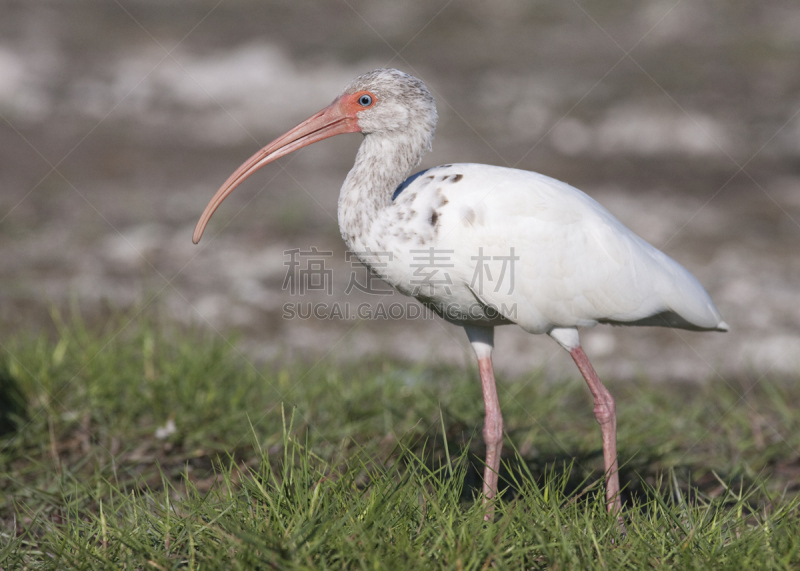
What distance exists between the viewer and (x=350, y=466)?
305cm

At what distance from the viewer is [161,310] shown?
636 cm

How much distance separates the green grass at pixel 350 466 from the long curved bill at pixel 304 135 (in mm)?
1245

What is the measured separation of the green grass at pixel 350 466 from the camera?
274cm

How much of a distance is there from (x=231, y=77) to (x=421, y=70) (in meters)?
3.30

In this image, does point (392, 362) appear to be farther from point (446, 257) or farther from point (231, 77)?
point (231, 77)

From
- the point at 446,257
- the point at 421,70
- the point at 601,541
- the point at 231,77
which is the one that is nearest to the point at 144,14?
the point at 231,77

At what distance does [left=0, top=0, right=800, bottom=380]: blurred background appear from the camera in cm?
706

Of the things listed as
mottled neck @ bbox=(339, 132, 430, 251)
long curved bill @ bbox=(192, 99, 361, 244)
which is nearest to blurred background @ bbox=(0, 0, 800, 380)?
long curved bill @ bbox=(192, 99, 361, 244)

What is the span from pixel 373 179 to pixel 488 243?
61 centimetres

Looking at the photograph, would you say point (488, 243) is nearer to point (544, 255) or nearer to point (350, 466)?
point (544, 255)

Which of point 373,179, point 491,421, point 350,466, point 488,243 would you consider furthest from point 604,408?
point 373,179

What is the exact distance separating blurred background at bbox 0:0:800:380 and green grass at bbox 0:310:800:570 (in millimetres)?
750

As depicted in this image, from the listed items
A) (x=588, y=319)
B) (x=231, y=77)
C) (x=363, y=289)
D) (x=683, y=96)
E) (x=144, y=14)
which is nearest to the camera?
(x=588, y=319)

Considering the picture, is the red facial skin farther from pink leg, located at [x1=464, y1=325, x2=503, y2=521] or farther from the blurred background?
the blurred background
